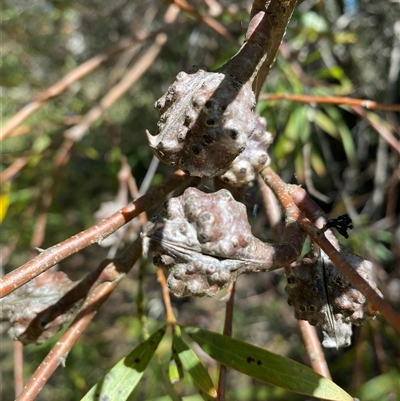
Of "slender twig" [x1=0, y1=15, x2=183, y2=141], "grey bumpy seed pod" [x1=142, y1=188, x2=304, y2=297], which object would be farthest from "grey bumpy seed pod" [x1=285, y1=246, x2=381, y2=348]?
"slender twig" [x1=0, y1=15, x2=183, y2=141]

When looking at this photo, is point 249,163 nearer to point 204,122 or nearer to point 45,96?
point 204,122

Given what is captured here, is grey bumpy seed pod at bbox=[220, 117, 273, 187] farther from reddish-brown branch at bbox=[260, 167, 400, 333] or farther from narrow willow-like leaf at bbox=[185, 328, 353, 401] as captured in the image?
narrow willow-like leaf at bbox=[185, 328, 353, 401]

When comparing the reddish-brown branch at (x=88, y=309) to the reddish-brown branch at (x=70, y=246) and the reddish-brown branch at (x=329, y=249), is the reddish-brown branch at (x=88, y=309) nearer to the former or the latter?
the reddish-brown branch at (x=70, y=246)

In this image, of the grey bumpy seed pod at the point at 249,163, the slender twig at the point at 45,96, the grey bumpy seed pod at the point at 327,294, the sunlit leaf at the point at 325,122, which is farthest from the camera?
the sunlit leaf at the point at 325,122

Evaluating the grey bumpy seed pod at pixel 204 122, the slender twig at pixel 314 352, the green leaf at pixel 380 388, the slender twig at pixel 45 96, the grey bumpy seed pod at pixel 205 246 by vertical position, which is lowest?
the green leaf at pixel 380 388

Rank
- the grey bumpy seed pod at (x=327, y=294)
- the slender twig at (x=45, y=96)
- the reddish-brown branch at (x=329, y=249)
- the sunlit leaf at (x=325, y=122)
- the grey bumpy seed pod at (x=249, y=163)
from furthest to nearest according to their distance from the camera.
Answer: the sunlit leaf at (x=325, y=122) < the slender twig at (x=45, y=96) < the grey bumpy seed pod at (x=249, y=163) < the grey bumpy seed pod at (x=327, y=294) < the reddish-brown branch at (x=329, y=249)

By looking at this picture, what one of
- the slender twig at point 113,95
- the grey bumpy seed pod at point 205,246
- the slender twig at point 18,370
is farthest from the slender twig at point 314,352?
the slender twig at point 113,95

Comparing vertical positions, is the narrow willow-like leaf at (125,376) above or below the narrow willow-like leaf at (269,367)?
above
